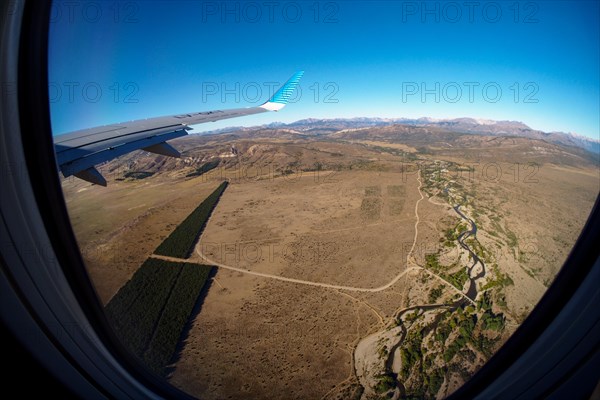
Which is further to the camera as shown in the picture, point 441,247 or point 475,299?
point 441,247

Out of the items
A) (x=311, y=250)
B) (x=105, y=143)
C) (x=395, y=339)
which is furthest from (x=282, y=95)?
(x=311, y=250)

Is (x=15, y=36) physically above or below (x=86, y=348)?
above

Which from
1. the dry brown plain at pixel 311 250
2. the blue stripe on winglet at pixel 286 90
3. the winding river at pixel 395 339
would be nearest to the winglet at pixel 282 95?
the blue stripe on winglet at pixel 286 90

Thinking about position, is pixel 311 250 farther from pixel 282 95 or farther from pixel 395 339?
pixel 282 95

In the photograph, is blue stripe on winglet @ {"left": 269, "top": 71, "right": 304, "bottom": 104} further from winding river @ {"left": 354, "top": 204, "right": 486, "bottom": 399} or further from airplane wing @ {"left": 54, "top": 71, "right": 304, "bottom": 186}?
winding river @ {"left": 354, "top": 204, "right": 486, "bottom": 399}

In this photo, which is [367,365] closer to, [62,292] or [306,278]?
[306,278]

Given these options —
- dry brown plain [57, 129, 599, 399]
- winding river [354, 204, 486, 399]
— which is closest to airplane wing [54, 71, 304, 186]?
dry brown plain [57, 129, 599, 399]

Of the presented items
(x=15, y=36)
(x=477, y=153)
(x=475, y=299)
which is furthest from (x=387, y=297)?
(x=477, y=153)

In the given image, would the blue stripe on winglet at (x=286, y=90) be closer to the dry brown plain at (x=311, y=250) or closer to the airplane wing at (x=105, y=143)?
the airplane wing at (x=105, y=143)

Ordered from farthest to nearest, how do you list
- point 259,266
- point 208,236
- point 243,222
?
point 243,222 → point 208,236 → point 259,266
